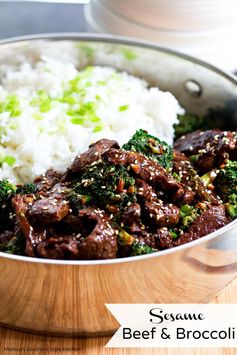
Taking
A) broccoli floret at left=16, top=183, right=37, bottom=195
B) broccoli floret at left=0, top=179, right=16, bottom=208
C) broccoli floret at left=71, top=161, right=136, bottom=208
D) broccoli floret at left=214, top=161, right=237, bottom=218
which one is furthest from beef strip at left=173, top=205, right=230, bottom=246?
broccoli floret at left=0, top=179, right=16, bottom=208

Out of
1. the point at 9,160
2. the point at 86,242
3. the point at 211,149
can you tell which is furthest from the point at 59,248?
the point at 211,149

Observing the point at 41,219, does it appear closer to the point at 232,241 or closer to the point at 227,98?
the point at 232,241

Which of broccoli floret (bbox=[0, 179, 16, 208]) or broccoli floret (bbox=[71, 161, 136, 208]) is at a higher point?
broccoli floret (bbox=[0, 179, 16, 208])

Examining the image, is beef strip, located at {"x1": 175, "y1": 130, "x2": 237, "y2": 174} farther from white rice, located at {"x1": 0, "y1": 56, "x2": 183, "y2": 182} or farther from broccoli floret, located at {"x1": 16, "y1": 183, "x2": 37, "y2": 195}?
broccoli floret, located at {"x1": 16, "y1": 183, "x2": 37, "y2": 195}

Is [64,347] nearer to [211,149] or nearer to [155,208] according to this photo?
[155,208]

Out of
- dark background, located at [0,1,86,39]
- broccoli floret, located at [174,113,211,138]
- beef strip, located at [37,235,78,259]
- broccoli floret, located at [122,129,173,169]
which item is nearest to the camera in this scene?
beef strip, located at [37,235,78,259]

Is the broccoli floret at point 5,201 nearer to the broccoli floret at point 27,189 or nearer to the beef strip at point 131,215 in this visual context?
the broccoli floret at point 27,189
